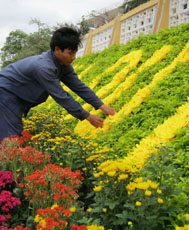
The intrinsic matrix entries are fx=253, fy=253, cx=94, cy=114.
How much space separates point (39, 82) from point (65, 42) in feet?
1.89

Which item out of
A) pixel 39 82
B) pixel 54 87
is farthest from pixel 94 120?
pixel 39 82

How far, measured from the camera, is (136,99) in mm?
3816

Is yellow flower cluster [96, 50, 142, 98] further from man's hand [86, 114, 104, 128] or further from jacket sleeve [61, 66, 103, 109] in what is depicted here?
man's hand [86, 114, 104, 128]

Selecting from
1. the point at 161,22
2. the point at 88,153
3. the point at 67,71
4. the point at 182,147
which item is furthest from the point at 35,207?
the point at 161,22

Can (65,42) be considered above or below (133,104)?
above

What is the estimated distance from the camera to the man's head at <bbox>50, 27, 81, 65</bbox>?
2926 mm

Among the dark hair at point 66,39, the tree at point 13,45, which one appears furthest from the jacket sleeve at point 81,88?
the tree at point 13,45

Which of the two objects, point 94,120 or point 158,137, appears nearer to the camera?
point 158,137

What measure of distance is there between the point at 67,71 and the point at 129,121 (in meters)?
1.11

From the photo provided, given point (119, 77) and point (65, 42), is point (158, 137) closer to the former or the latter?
point (65, 42)

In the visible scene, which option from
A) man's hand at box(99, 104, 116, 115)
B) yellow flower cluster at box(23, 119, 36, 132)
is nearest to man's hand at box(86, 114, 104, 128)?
man's hand at box(99, 104, 116, 115)

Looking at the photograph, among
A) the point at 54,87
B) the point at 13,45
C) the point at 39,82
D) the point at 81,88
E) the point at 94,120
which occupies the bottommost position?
the point at 94,120

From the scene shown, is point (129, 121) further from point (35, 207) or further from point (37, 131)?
point (35, 207)

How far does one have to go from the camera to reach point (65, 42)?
9.59ft
